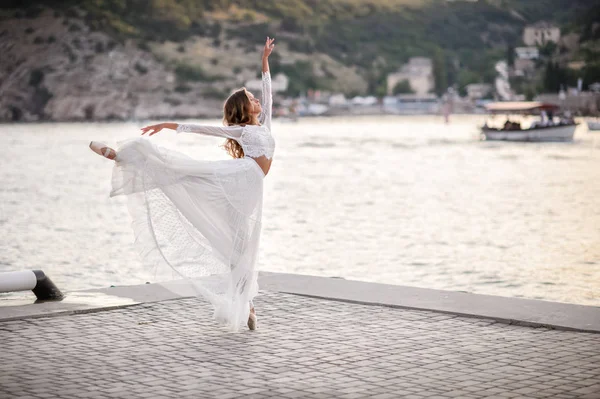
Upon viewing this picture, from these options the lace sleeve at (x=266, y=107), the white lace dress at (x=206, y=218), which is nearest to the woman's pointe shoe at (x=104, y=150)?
the white lace dress at (x=206, y=218)

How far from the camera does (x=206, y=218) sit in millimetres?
9180

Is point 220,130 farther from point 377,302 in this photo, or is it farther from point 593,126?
point 593,126

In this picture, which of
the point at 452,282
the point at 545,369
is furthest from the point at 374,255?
the point at 545,369

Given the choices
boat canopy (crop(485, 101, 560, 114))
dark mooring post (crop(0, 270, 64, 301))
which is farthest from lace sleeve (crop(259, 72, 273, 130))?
boat canopy (crop(485, 101, 560, 114))

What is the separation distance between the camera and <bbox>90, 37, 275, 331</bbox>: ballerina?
909 centimetres

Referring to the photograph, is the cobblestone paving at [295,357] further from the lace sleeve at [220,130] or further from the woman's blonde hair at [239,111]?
the woman's blonde hair at [239,111]

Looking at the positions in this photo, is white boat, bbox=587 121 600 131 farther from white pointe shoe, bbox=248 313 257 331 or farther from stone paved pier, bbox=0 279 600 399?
white pointe shoe, bbox=248 313 257 331

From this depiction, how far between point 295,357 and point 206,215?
177 centimetres

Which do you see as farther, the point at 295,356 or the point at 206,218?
the point at 206,218

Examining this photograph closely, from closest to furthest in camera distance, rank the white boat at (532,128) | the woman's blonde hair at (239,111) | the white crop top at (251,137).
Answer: the white crop top at (251,137), the woman's blonde hair at (239,111), the white boat at (532,128)

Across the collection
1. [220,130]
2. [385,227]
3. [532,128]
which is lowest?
[385,227]

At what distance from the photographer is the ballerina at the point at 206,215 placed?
9.09 m

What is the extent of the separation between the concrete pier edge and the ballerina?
615 millimetres

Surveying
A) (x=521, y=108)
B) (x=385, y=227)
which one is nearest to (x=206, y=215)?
(x=385, y=227)
